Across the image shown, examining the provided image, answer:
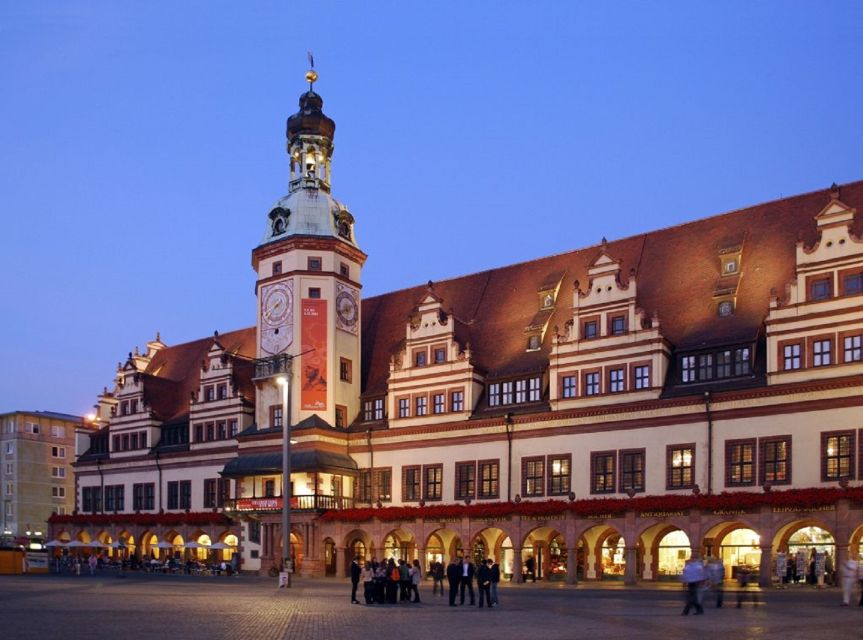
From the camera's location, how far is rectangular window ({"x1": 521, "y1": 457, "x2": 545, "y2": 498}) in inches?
2447

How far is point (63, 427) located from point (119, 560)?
5290 centimetres

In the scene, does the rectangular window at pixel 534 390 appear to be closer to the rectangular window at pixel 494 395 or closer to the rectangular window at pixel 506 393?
the rectangular window at pixel 506 393

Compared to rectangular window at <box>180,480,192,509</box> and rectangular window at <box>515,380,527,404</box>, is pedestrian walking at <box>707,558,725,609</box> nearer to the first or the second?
rectangular window at <box>515,380,527,404</box>

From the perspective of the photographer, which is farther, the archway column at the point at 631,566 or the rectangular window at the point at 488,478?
the rectangular window at the point at 488,478

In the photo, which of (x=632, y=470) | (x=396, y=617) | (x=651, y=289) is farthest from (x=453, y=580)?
(x=651, y=289)

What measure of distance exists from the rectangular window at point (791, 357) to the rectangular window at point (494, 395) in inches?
702

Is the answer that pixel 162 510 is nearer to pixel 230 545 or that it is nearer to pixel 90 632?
pixel 230 545

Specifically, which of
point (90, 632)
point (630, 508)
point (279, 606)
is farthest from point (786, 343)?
point (90, 632)

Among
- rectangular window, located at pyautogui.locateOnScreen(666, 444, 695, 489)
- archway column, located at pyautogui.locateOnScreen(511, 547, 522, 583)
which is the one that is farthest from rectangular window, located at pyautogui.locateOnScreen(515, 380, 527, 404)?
rectangular window, located at pyautogui.locateOnScreen(666, 444, 695, 489)

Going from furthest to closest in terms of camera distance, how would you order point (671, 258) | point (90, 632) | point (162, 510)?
1. point (162, 510)
2. point (671, 258)
3. point (90, 632)

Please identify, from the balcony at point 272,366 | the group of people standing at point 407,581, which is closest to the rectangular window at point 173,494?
the balcony at point 272,366

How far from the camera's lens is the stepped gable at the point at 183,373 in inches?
3403

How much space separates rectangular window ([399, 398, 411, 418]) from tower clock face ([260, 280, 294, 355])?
8.54 meters

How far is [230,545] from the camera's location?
252 ft
